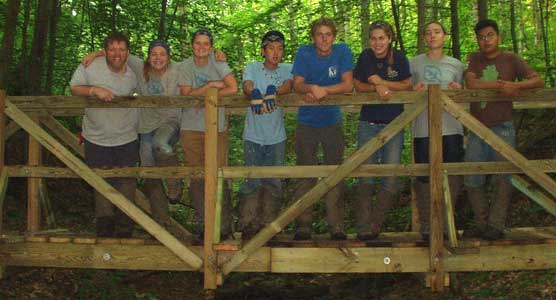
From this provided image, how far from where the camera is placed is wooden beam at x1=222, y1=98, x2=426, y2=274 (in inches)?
212

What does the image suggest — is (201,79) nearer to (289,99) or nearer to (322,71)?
(289,99)

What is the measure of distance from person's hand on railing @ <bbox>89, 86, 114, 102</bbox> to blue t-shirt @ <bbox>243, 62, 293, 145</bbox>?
4.18 feet

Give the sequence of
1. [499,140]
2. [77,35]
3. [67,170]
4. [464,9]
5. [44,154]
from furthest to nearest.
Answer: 1. [464,9]
2. [77,35]
3. [44,154]
4. [67,170]
5. [499,140]

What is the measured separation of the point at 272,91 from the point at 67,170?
86.0 inches

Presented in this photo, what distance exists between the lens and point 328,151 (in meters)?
5.88

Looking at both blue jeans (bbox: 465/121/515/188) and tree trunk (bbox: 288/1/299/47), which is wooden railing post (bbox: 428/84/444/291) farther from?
tree trunk (bbox: 288/1/299/47)

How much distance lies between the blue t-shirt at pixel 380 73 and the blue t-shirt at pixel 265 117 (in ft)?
2.36

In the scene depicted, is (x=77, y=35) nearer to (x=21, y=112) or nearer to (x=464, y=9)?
(x=21, y=112)

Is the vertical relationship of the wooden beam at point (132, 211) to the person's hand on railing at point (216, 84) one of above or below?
below

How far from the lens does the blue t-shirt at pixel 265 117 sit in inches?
230

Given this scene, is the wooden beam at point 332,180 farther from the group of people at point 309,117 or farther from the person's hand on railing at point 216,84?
the person's hand on railing at point 216,84

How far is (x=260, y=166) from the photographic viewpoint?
5.66 metres

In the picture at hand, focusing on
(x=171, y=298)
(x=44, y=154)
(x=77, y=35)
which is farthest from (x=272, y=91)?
(x=77, y=35)

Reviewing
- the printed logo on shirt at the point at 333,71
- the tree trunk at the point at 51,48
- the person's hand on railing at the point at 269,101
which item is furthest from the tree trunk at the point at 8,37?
the printed logo on shirt at the point at 333,71
